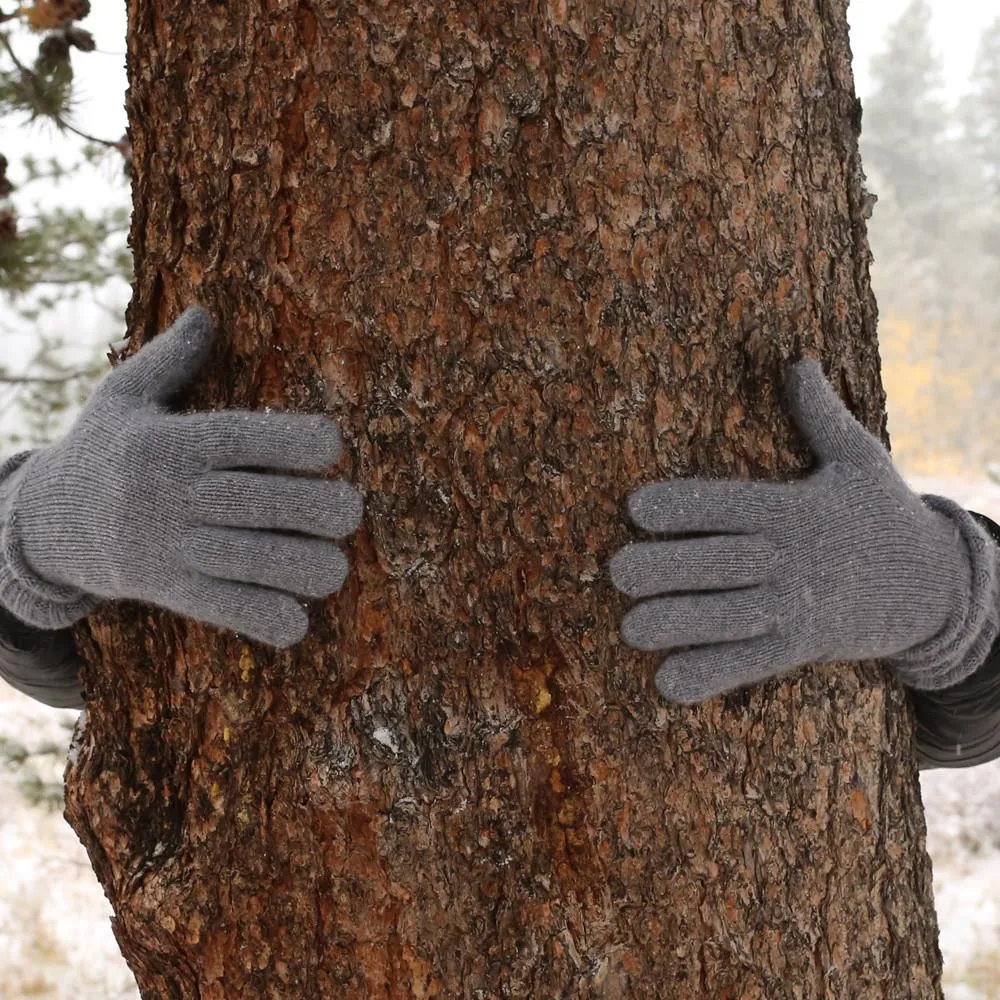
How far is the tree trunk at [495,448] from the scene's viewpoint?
3.04 feet

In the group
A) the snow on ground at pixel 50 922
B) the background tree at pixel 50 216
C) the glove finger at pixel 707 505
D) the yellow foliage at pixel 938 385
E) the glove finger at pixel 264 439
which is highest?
the yellow foliage at pixel 938 385

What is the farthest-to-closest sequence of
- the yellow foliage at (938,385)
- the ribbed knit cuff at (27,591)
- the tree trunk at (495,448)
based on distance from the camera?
the yellow foliage at (938,385)
the ribbed knit cuff at (27,591)
the tree trunk at (495,448)

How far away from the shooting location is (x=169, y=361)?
3.29 feet

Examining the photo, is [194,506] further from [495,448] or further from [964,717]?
[964,717]

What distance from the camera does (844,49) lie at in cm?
110

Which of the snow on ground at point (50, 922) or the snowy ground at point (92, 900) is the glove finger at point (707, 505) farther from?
the snowy ground at point (92, 900)

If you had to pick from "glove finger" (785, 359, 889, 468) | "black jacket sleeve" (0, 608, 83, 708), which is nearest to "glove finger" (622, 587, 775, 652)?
"glove finger" (785, 359, 889, 468)

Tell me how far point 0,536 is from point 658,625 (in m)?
0.72

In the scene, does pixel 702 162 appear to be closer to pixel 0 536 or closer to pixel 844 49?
pixel 844 49

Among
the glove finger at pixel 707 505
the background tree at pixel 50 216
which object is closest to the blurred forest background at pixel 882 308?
the background tree at pixel 50 216

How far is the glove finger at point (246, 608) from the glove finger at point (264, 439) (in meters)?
0.12

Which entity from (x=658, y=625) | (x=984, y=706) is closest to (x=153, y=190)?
(x=658, y=625)

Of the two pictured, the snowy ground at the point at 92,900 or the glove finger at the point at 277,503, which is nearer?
the glove finger at the point at 277,503

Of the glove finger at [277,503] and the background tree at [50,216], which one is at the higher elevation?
the background tree at [50,216]
